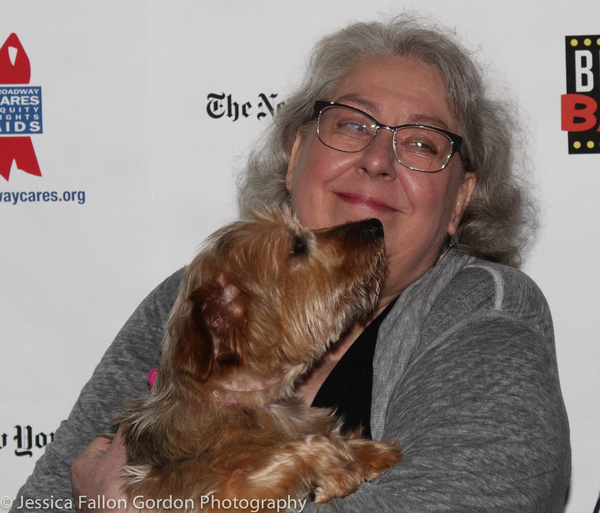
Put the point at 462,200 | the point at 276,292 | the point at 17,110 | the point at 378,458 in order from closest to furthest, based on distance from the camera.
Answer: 1. the point at 378,458
2. the point at 276,292
3. the point at 462,200
4. the point at 17,110

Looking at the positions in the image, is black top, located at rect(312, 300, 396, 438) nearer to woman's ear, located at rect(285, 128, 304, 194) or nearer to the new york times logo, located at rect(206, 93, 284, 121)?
woman's ear, located at rect(285, 128, 304, 194)

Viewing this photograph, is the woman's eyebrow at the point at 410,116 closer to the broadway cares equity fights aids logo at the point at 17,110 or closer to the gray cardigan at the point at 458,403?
the gray cardigan at the point at 458,403

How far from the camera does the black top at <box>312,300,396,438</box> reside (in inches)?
73.7

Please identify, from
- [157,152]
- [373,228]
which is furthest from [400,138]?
[157,152]

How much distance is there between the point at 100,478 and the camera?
168 cm

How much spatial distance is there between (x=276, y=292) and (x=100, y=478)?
0.69 meters

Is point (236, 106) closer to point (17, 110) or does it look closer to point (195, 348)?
point (17, 110)

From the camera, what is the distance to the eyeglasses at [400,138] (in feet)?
6.56

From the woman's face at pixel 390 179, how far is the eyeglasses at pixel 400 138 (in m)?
0.02

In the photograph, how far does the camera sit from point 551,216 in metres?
2.61

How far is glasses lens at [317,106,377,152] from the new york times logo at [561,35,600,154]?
102 centimetres

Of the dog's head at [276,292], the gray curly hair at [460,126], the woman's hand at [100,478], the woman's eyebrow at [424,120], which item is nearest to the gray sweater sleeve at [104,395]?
the woman's hand at [100,478]

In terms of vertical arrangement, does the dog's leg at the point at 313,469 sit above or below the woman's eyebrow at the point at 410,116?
below

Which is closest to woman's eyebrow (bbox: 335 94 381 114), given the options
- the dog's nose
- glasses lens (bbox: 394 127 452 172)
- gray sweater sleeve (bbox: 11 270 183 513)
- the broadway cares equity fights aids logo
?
glasses lens (bbox: 394 127 452 172)
